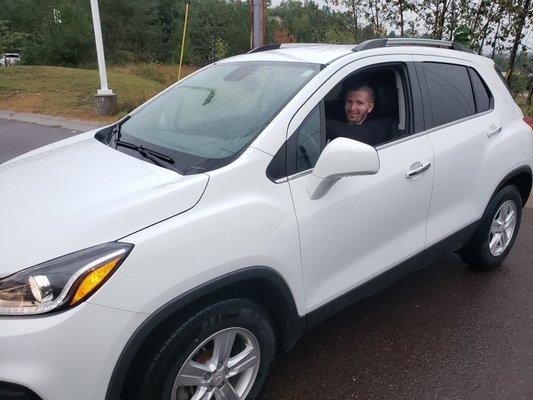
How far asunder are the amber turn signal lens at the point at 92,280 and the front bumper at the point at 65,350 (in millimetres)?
37

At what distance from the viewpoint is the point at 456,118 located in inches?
120

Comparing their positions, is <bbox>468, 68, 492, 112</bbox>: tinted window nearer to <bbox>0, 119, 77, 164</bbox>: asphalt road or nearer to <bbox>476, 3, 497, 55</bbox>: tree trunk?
<bbox>0, 119, 77, 164</bbox>: asphalt road

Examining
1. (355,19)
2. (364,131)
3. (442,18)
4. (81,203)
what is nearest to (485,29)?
(442,18)

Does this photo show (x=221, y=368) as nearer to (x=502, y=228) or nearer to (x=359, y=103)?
(x=359, y=103)

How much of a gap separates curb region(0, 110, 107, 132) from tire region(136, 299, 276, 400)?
8.76 metres

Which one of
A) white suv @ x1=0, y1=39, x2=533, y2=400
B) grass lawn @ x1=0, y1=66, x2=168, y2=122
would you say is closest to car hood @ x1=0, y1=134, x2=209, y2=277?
white suv @ x1=0, y1=39, x2=533, y2=400

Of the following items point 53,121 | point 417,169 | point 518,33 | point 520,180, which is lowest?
point 53,121

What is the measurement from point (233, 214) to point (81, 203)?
617 millimetres

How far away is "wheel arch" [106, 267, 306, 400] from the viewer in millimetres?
1705

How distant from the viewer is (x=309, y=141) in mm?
2311

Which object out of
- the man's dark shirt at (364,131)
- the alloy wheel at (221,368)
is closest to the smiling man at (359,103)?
the man's dark shirt at (364,131)

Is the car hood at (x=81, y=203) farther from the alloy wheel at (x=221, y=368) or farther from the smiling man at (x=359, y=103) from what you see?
the smiling man at (x=359, y=103)

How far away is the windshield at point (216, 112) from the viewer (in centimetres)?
224

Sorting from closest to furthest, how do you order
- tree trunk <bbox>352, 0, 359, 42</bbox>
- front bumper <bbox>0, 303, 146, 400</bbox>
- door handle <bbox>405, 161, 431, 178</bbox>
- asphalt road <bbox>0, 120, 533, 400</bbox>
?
front bumper <bbox>0, 303, 146, 400</bbox> → asphalt road <bbox>0, 120, 533, 400</bbox> → door handle <bbox>405, 161, 431, 178</bbox> → tree trunk <bbox>352, 0, 359, 42</bbox>
